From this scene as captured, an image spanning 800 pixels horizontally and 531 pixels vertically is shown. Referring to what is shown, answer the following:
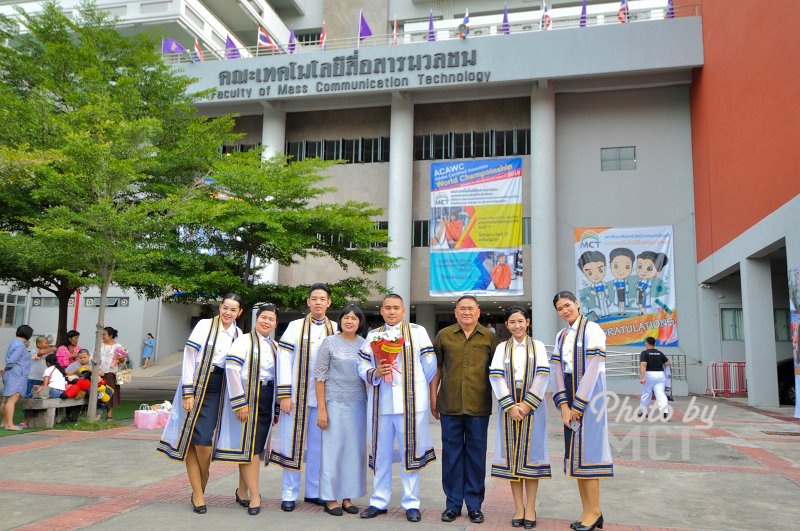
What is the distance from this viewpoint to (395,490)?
6.09 meters

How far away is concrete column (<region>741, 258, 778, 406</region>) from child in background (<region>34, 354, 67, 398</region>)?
15105 millimetres

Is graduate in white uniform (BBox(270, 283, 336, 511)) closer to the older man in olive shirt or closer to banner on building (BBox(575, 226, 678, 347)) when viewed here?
the older man in olive shirt

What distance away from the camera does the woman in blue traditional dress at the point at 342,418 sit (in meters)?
5.19

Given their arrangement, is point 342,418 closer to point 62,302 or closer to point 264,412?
point 264,412

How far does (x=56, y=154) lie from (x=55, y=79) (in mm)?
6889

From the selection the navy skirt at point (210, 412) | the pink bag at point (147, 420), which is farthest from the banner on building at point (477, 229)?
the navy skirt at point (210, 412)

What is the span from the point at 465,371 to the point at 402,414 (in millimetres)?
624

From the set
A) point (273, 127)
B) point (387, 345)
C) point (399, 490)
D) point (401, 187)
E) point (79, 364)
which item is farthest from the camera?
point (273, 127)

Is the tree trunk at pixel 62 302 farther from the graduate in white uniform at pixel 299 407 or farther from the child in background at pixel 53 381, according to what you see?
the graduate in white uniform at pixel 299 407

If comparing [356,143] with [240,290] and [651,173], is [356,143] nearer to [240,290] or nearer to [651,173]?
[651,173]

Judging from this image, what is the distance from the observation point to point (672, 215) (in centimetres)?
2253

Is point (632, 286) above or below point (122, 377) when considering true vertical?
above

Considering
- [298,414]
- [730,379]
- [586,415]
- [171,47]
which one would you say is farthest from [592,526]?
[171,47]

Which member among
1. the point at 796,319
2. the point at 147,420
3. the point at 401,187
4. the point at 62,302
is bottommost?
the point at 147,420
